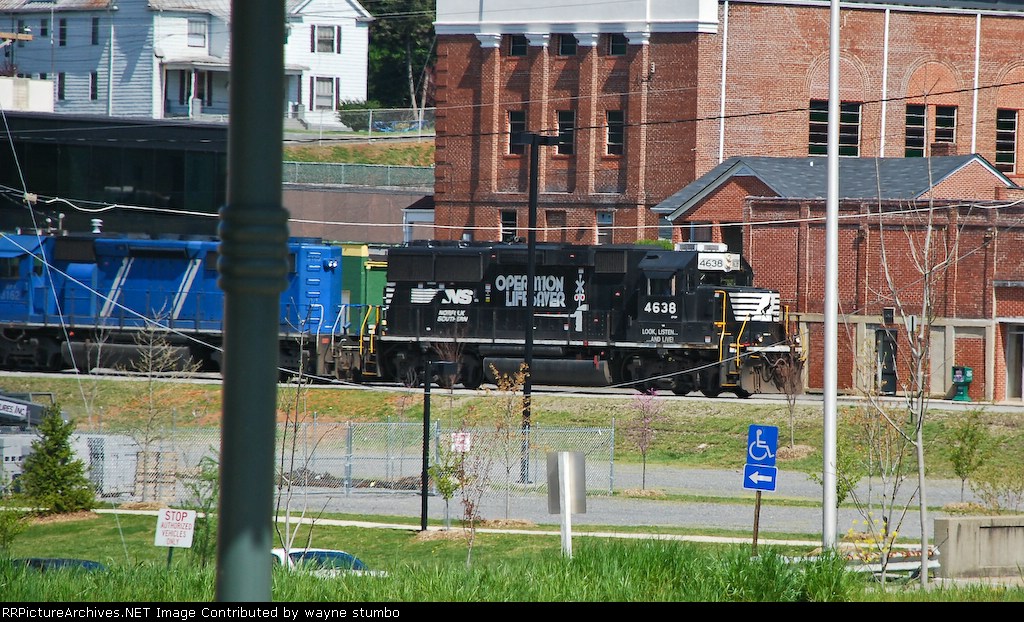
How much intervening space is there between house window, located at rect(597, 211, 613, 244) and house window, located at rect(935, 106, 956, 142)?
622 inches

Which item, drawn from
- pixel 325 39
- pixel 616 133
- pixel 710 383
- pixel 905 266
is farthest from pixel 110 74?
pixel 905 266

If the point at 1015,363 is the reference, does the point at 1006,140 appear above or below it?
above

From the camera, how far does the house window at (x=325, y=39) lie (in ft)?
268

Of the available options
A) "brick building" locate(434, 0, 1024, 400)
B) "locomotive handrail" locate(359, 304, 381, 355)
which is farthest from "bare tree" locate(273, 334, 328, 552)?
"brick building" locate(434, 0, 1024, 400)

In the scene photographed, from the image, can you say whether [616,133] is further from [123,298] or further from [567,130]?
[123,298]

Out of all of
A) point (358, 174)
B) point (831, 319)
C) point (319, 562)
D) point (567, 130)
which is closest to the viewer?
point (319, 562)

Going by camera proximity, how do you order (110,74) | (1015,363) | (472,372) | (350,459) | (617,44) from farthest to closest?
(110,74)
(617,44)
(1015,363)
(472,372)
(350,459)

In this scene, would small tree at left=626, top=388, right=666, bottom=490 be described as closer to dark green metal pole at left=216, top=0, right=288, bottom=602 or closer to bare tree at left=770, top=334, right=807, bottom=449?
bare tree at left=770, top=334, right=807, bottom=449

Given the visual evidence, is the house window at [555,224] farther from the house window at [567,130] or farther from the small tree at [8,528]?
the small tree at [8,528]

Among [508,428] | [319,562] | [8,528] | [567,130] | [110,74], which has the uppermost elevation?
[110,74]

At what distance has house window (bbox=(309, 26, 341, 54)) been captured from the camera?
8156 centimetres

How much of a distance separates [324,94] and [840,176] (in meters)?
48.1

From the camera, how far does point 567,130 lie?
53.2 metres

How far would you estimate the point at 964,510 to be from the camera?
21.5m
